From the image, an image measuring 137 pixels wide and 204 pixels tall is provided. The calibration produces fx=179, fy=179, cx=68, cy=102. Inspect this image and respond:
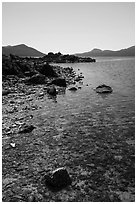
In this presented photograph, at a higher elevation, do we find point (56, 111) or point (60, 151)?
point (56, 111)

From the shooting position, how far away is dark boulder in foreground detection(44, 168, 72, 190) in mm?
6328

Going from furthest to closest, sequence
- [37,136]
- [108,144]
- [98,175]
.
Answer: [37,136] < [108,144] < [98,175]

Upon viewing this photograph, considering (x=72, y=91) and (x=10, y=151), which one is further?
(x=72, y=91)

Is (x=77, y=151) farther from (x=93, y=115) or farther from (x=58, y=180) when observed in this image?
(x=93, y=115)

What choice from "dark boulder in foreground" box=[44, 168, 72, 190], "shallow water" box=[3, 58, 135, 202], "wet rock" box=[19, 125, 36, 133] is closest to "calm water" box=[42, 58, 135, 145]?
"shallow water" box=[3, 58, 135, 202]

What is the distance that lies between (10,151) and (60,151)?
2472 millimetres

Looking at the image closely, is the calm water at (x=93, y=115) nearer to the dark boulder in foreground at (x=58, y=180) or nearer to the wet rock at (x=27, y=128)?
the wet rock at (x=27, y=128)

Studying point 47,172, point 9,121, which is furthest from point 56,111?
point 47,172

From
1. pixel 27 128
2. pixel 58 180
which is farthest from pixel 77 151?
pixel 27 128

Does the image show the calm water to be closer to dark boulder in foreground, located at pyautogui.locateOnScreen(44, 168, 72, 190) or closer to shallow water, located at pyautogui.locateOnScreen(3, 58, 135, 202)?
shallow water, located at pyautogui.locateOnScreen(3, 58, 135, 202)

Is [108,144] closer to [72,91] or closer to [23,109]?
[23,109]

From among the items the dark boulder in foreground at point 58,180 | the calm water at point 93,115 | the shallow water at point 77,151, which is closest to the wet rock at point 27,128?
the shallow water at point 77,151

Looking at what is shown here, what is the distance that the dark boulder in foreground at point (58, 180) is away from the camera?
6328mm

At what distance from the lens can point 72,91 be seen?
23.6 meters
